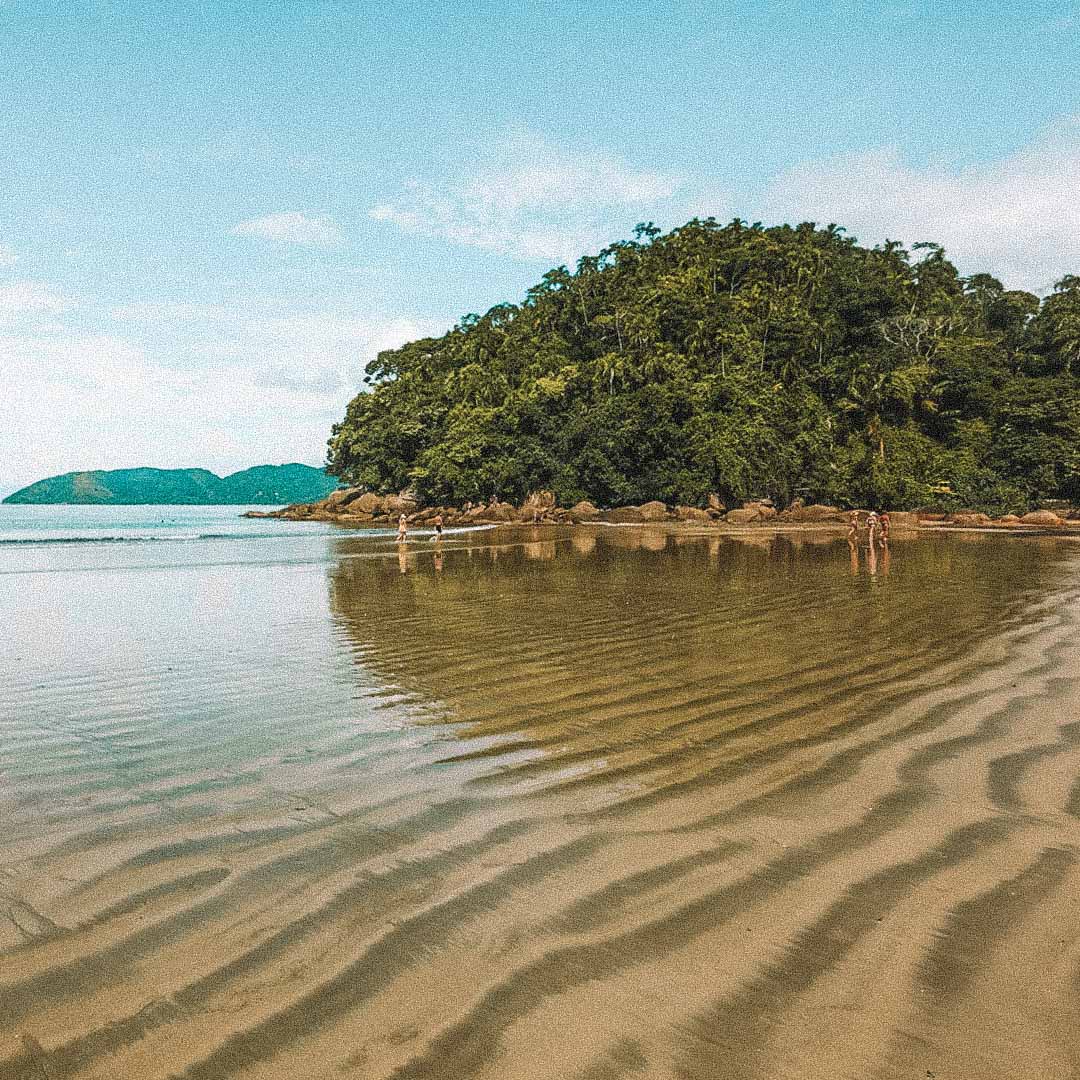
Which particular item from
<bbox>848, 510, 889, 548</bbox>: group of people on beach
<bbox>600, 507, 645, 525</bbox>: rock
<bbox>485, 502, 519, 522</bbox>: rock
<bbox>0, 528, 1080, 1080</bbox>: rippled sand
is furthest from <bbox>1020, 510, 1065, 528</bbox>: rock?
<bbox>0, 528, 1080, 1080</bbox>: rippled sand

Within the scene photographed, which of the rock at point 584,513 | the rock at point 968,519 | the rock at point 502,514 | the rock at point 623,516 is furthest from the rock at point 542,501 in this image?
the rock at point 968,519

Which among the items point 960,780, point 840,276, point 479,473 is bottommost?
point 960,780

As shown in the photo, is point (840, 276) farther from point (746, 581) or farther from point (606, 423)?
point (746, 581)

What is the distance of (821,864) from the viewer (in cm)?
369

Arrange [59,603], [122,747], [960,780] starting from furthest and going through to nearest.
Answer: [59,603], [122,747], [960,780]

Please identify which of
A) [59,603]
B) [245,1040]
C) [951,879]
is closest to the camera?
[245,1040]

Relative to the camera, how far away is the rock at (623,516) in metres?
55.0

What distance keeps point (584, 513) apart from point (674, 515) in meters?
6.25

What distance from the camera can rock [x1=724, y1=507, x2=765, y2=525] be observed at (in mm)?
51938

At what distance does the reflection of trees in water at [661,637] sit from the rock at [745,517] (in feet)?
102

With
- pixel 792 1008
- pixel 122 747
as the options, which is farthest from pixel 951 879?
pixel 122 747

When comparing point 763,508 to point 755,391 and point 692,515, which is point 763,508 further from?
point 755,391

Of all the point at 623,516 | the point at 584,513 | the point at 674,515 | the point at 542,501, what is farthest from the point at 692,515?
the point at 542,501

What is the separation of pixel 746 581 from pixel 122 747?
1271 centimetres
